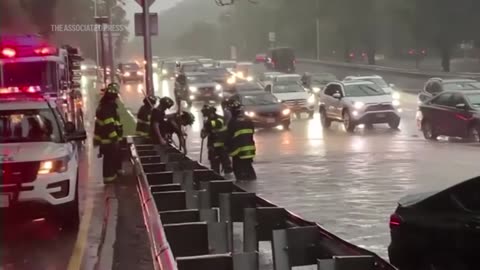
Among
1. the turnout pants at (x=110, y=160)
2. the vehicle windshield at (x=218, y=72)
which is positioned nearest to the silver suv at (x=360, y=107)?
the turnout pants at (x=110, y=160)

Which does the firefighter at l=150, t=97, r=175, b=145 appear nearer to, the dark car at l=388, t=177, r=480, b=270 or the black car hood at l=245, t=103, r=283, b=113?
the dark car at l=388, t=177, r=480, b=270

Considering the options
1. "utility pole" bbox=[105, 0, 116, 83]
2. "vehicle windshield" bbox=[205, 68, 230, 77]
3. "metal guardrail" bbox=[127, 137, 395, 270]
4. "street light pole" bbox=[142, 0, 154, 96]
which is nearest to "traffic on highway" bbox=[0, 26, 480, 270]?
"metal guardrail" bbox=[127, 137, 395, 270]

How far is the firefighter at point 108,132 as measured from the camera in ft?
52.6

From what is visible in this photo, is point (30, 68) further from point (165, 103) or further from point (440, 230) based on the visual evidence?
point (440, 230)

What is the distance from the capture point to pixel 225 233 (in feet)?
25.9

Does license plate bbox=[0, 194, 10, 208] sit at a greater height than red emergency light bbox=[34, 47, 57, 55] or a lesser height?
lesser

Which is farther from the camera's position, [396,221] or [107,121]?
[107,121]

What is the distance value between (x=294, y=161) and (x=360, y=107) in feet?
32.9

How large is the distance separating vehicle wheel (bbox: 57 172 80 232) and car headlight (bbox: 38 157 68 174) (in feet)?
1.54

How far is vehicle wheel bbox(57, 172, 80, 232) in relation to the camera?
36.8 ft

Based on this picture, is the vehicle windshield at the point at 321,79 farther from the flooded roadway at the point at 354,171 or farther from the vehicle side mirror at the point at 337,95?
the flooded roadway at the point at 354,171

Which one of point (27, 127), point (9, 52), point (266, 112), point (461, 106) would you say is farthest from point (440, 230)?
point (266, 112)

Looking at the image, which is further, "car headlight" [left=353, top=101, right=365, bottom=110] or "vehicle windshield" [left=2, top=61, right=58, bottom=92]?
"car headlight" [left=353, top=101, right=365, bottom=110]

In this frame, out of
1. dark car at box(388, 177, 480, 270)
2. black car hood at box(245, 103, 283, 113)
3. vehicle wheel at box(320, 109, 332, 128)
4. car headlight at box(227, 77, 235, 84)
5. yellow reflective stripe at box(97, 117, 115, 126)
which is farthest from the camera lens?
car headlight at box(227, 77, 235, 84)
